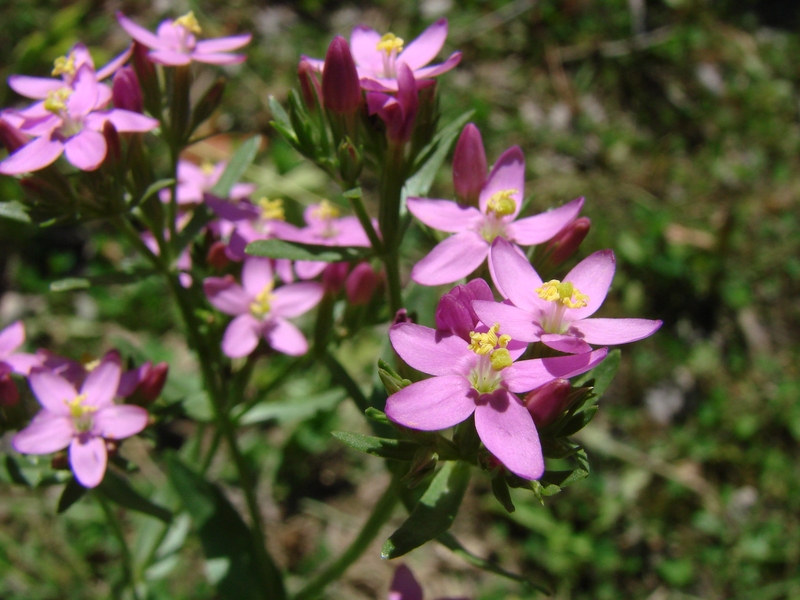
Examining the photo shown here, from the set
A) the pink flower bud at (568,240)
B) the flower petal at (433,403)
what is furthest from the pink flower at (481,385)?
the pink flower bud at (568,240)

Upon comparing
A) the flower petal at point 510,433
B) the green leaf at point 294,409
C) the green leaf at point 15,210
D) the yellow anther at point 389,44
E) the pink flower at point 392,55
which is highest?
the yellow anther at point 389,44

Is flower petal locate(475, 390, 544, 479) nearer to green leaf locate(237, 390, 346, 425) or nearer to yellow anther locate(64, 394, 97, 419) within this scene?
green leaf locate(237, 390, 346, 425)

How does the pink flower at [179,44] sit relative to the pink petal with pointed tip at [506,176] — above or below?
above

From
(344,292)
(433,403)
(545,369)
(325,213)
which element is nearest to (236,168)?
(325,213)

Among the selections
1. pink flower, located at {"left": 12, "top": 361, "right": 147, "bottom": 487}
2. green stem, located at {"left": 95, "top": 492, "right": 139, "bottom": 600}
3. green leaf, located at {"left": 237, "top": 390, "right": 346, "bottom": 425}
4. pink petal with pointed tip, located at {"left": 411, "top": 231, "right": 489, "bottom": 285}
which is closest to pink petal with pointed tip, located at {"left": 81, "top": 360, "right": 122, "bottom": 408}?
pink flower, located at {"left": 12, "top": 361, "right": 147, "bottom": 487}

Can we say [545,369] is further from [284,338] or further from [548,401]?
[284,338]

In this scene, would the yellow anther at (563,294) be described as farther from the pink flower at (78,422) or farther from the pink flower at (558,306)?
the pink flower at (78,422)
